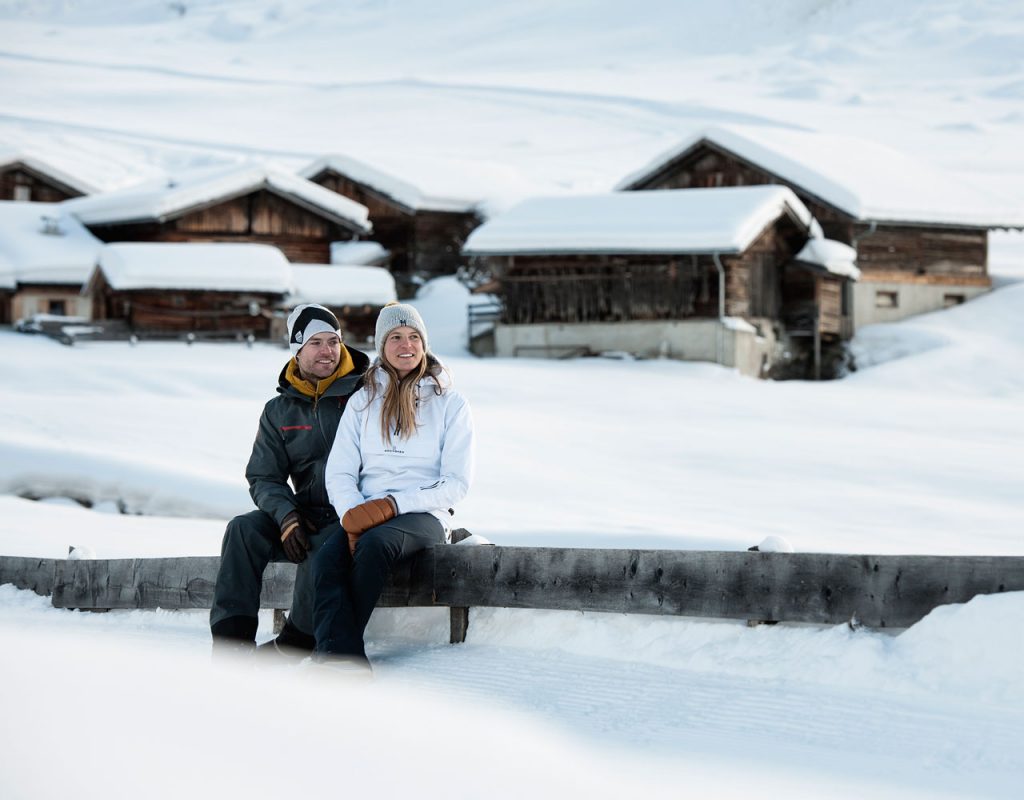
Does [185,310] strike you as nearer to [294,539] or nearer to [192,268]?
[192,268]

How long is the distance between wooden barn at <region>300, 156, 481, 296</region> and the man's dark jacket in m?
34.7

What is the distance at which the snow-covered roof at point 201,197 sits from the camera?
3198 cm

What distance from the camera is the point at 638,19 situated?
350 ft

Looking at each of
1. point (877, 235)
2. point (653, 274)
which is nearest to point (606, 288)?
point (653, 274)

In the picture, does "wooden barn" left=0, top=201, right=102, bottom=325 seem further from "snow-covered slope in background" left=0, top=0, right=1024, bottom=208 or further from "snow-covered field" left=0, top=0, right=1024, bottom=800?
"snow-covered slope in background" left=0, top=0, right=1024, bottom=208

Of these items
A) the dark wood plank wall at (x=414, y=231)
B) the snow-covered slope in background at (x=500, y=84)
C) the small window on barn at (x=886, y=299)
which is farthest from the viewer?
the snow-covered slope in background at (x=500, y=84)

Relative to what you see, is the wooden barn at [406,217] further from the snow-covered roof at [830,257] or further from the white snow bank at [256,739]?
the white snow bank at [256,739]

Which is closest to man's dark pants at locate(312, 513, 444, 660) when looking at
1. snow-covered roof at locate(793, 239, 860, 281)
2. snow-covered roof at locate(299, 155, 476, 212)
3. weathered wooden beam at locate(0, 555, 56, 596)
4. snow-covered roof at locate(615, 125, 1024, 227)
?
weathered wooden beam at locate(0, 555, 56, 596)

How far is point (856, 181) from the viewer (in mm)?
34875

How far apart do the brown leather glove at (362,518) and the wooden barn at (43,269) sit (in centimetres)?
2766

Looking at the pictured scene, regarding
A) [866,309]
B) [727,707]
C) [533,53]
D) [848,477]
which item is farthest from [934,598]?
[533,53]

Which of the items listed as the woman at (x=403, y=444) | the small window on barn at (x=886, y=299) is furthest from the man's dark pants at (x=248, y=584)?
the small window on barn at (x=886, y=299)

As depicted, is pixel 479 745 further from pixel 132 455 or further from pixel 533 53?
pixel 533 53

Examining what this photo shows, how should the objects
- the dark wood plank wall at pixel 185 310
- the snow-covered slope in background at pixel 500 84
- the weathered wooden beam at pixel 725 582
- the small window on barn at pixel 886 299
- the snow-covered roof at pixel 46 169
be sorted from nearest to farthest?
1. the weathered wooden beam at pixel 725 582
2. the dark wood plank wall at pixel 185 310
3. the small window on barn at pixel 886 299
4. the snow-covered roof at pixel 46 169
5. the snow-covered slope in background at pixel 500 84
